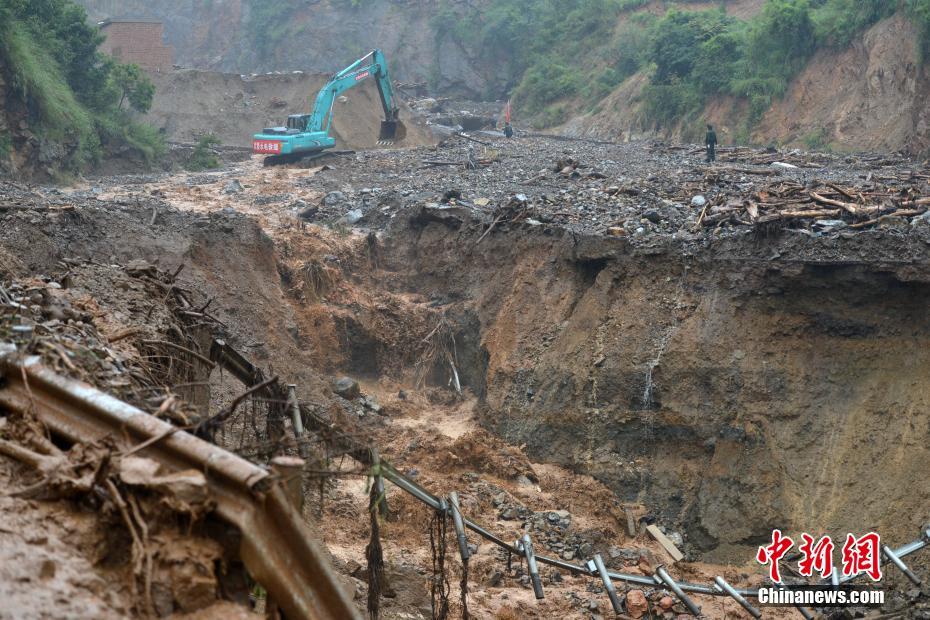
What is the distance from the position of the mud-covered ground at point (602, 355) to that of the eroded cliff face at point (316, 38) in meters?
29.7

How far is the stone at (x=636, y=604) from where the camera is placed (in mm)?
8734

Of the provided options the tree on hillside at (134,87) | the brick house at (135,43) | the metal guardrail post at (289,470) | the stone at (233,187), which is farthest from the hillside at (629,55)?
the metal guardrail post at (289,470)

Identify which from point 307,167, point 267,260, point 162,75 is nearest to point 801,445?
point 267,260

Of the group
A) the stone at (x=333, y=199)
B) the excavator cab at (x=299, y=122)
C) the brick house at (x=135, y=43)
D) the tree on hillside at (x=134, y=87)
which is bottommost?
the stone at (x=333, y=199)

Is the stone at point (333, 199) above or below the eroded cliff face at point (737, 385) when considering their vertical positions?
above

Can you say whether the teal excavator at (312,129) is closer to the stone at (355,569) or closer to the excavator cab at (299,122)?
the excavator cab at (299,122)

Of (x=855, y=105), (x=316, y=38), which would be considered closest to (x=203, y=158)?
(x=855, y=105)

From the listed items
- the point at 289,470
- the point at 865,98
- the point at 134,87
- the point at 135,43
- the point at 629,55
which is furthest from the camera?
the point at 629,55

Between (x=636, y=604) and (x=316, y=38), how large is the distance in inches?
1665

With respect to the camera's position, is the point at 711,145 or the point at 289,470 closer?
the point at 289,470

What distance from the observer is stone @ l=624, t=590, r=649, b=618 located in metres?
8.73

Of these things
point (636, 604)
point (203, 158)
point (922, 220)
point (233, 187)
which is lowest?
point (636, 604)

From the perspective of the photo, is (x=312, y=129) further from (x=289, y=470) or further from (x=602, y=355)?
(x=289, y=470)

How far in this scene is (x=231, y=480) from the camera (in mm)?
2715
